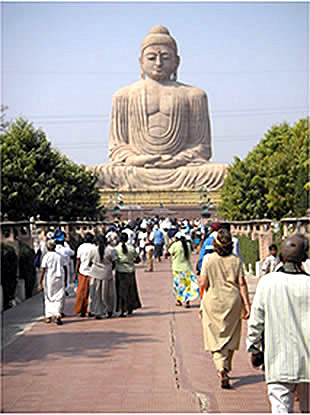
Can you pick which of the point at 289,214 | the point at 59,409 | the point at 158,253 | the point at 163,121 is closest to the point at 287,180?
the point at 289,214

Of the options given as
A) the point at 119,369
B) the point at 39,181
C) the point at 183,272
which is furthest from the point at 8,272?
the point at 39,181

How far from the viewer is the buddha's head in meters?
48.0

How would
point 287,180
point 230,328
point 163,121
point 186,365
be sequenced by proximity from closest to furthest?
1. point 230,328
2. point 186,365
3. point 287,180
4. point 163,121

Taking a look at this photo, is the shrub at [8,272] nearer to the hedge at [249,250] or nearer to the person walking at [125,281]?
the person walking at [125,281]

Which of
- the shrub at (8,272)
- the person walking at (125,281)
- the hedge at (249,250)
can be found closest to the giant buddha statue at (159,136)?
the hedge at (249,250)

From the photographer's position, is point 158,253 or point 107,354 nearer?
point 107,354

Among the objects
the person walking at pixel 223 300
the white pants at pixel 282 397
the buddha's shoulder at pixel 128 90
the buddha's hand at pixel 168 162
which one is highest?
the buddha's shoulder at pixel 128 90

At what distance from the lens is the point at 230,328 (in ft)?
21.3

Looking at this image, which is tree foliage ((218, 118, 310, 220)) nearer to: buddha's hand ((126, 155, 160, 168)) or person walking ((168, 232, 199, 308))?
buddha's hand ((126, 155, 160, 168))

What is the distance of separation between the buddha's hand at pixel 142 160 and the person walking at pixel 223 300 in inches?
1580

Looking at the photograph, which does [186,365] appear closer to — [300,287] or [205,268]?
[205,268]

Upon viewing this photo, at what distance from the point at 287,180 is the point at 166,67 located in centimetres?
2236

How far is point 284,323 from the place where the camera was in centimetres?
440

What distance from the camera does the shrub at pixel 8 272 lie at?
11.4 meters
